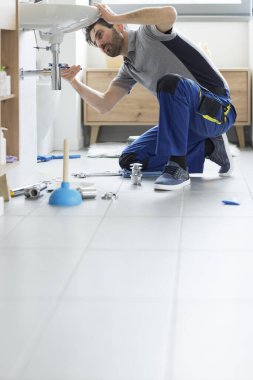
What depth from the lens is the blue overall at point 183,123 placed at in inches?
138

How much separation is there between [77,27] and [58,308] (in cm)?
191

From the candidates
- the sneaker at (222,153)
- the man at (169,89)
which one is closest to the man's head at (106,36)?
the man at (169,89)

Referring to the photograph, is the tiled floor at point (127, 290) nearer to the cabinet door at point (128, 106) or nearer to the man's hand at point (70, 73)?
Answer: the man's hand at point (70, 73)

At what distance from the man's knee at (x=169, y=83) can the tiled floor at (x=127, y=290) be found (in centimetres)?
55

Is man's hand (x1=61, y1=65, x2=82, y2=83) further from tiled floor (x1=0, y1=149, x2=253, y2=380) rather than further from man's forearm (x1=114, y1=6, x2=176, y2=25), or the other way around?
tiled floor (x1=0, y1=149, x2=253, y2=380)

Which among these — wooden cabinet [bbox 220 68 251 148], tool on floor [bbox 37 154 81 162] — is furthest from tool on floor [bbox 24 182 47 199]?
wooden cabinet [bbox 220 68 251 148]

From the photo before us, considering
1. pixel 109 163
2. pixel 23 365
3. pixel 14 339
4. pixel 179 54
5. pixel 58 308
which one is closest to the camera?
pixel 23 365

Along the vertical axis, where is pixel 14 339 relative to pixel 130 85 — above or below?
below

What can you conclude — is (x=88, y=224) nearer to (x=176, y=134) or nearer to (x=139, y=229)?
(x=139, y=229)

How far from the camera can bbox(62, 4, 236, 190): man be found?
11.5 feet

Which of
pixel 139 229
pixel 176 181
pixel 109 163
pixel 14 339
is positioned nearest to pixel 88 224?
pixel 139 229

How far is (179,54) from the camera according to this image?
145 inches

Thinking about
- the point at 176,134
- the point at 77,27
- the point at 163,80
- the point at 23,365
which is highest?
the point at 77,27

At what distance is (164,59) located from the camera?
12.1ft
